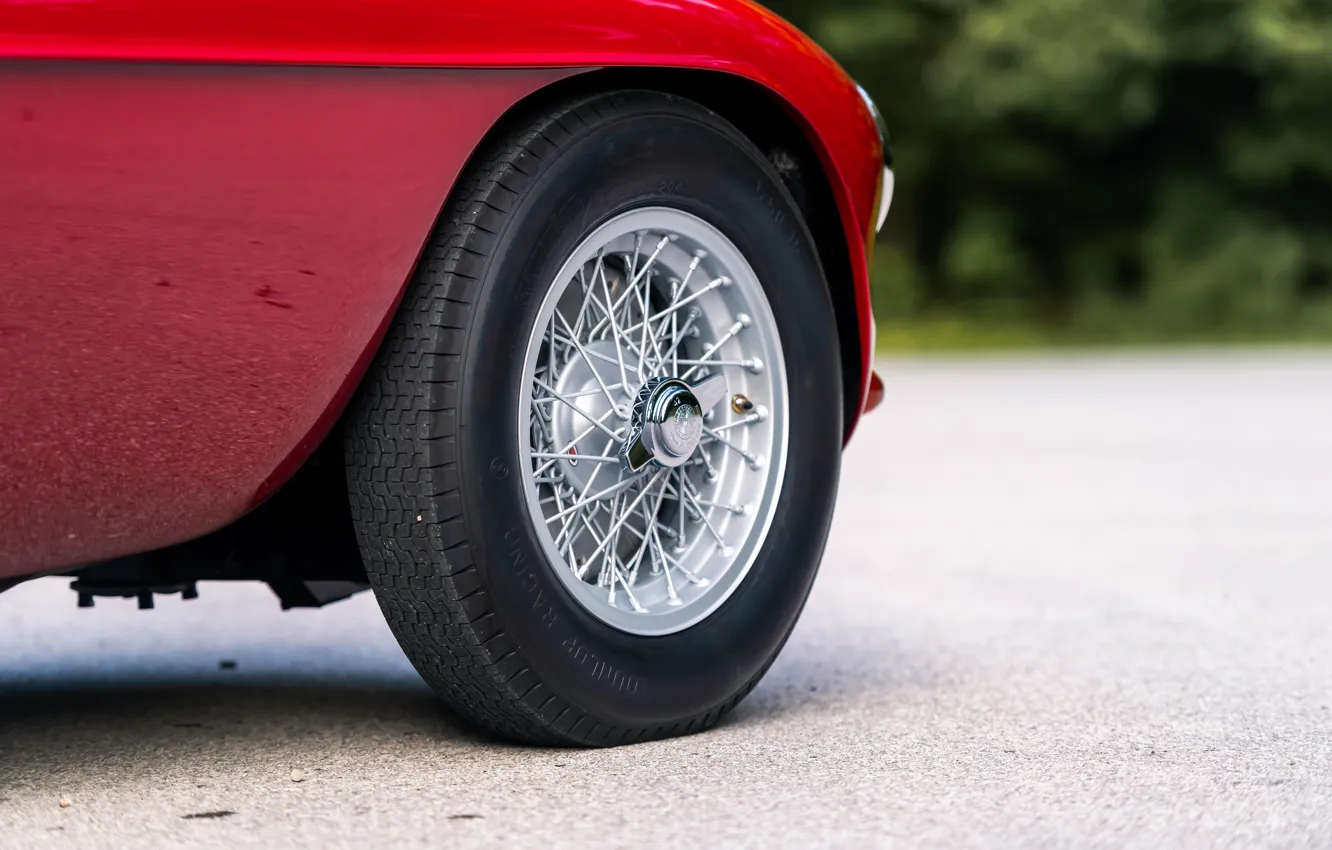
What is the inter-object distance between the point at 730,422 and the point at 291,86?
0.98m

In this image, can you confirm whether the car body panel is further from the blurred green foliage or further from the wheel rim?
the blurred green foliage

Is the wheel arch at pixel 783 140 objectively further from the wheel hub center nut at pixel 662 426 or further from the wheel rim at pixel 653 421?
the wheel hub center nut at pixel 662 426

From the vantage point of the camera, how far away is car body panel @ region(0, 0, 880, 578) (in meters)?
2.18

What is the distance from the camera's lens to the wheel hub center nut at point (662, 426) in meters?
2.78

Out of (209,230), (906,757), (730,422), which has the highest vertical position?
(209,230)

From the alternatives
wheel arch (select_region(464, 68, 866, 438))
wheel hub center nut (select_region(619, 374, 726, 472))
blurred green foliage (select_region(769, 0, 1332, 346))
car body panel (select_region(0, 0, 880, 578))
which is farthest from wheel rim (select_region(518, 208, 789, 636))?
blurred green foliage (select_region(769, 0, 1332, 346))

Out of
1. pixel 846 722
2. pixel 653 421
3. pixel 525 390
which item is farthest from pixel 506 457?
pixel 846 722

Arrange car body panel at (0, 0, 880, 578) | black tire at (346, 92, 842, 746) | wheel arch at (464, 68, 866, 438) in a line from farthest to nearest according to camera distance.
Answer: wheel arch at (464, 68, 866, 438)
black tire at (346, 92, 842, 746)
car body panel at (0, 0, 880, 578)

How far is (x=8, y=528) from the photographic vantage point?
7.39ft

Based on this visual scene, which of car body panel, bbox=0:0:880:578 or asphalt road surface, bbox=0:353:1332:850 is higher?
car body panel, bbox=0:0:880:578

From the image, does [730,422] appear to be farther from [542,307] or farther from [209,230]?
[209,230]

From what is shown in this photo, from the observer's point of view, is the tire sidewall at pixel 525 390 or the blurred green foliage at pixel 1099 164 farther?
the blurred green foliage at pixel 1099 164

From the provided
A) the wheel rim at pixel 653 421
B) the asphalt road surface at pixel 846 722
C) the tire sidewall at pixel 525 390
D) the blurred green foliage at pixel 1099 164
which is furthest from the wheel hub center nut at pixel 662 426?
the blurred green foliage at pixel 1099 164

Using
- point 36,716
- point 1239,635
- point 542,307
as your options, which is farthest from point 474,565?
point 1239,635
